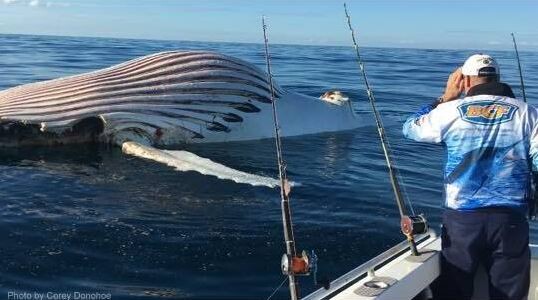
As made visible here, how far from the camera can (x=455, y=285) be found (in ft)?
15.5

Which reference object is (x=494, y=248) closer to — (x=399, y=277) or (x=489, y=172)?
(x=489, y=172)

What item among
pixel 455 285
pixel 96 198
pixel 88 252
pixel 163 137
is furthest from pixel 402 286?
pixel 163 137

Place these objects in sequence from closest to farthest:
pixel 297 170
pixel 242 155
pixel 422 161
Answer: pixel 297 170 < pixel 242 155 < pixel 422 161

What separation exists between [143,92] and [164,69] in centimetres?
54

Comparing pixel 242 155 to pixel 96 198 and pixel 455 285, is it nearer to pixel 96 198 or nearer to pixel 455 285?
pixel 96 198

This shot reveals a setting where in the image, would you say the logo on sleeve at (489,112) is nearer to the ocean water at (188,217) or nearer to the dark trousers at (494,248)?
the dark trousers at (494,248)

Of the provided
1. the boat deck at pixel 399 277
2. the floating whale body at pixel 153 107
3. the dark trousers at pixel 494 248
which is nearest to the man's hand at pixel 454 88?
the dark trousers at pixel 494 248

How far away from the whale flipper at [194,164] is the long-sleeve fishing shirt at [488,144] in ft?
11.3

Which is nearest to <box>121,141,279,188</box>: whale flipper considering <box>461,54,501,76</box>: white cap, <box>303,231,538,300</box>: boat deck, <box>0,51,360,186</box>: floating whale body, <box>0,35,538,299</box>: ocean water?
<box>0,51,360,186</box>: floating whale body

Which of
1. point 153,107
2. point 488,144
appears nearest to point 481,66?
point 488,144

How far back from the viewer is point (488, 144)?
4344mm

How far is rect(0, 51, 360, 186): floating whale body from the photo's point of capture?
29.7ft

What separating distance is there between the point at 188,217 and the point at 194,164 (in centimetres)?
175

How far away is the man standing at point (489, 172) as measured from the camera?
4336 mm
